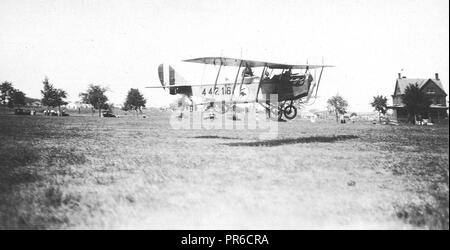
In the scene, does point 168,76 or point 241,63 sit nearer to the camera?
point 241,63

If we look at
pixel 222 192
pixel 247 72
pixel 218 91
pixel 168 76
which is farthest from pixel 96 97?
pixel 222 192

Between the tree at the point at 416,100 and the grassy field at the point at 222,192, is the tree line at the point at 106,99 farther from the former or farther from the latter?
the grassy field at the point at 222,192

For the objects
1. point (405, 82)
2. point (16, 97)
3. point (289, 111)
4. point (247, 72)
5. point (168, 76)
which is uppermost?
point (405, 82)

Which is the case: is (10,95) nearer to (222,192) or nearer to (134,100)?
(134,100)

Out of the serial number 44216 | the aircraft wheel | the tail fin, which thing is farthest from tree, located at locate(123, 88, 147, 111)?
the aircraft wheel
